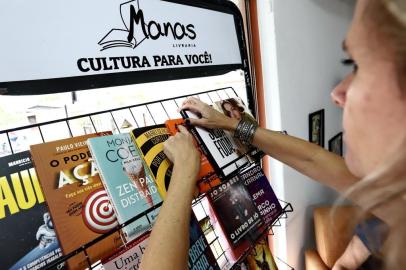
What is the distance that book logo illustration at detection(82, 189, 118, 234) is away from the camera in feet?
2.15

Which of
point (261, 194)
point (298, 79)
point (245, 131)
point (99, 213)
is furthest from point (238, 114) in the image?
point (298, 79)

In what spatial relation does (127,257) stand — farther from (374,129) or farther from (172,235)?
(374,129)

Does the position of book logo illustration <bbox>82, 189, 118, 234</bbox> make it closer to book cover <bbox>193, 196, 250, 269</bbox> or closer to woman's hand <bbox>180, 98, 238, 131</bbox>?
book cover <bbox>193, 196, 250, 269</bbox>

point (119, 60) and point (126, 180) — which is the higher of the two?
point (119, 60)

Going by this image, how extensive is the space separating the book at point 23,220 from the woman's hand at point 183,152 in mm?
330

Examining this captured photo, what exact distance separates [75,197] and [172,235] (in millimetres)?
253

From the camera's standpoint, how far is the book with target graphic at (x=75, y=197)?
0.62 m

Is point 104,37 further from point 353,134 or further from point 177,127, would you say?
point 353,134

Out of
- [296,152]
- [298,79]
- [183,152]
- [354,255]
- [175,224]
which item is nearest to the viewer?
[175,224]

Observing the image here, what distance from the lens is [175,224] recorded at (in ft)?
1.94

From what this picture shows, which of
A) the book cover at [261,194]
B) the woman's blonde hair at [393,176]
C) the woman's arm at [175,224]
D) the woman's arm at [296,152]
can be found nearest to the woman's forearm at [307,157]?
the woman's arm at [296,152]

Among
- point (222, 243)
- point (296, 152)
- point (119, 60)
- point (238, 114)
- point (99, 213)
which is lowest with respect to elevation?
point (222, 243)

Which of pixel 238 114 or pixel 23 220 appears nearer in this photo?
pixel 23 220

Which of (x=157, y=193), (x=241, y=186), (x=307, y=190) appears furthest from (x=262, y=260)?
(x=307, y=190)
